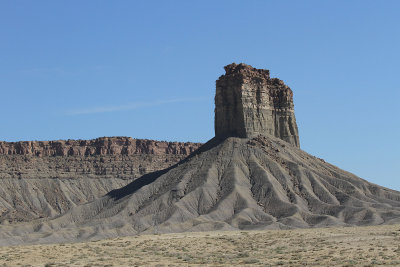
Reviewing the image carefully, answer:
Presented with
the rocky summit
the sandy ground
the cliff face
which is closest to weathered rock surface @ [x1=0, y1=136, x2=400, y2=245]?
the rocky summit

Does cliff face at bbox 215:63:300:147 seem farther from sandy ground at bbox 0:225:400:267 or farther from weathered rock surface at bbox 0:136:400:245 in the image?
sandy ground at bbox 0:225:400:267

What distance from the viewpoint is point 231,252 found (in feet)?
257

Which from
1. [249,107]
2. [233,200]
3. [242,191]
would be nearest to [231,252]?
[233,200]

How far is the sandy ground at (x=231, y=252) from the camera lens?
65000 millimetres

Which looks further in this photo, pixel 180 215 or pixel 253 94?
pixel 253 94

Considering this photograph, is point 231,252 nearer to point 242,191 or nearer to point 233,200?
point 233,200

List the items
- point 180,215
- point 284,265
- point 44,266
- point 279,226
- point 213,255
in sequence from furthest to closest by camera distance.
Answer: point 180,215 → point 279,226 → point 213,255 → point 44,266 → point 284,265

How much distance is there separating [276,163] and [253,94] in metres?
19.9

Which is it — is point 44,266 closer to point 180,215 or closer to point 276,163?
point 180,215

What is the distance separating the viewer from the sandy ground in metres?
65.0

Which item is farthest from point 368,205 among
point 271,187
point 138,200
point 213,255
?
point 213,255

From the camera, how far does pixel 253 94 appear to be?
165m

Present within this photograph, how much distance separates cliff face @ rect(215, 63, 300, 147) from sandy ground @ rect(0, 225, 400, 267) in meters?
64.0

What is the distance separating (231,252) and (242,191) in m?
64.8
